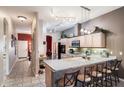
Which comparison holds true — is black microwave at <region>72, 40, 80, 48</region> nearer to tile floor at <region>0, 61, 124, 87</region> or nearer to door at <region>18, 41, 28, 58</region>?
tile floor at <region>0, 61, 124, 87</region>

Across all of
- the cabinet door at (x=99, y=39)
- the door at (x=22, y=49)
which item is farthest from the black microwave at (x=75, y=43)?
the door at (x=22, y=49)

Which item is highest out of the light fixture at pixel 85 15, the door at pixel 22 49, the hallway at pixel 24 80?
the light fixture at pixel 85 15

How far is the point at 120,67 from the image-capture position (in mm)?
3861

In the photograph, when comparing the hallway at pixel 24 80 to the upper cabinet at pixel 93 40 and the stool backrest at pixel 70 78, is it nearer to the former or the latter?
the stool backrest at pixel 70 78

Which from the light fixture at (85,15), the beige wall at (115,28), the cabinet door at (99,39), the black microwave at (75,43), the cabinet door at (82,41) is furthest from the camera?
the black microwave at (75,43)

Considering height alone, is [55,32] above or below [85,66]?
above

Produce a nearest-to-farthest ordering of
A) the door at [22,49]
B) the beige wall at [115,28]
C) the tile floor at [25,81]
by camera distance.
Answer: the tile floor at [25,81] < the beige wall at [115,28] < the door at [22,49]

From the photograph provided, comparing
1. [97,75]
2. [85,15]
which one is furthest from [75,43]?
[97,75]

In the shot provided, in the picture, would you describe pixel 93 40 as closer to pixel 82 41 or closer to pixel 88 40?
pixel 88 40

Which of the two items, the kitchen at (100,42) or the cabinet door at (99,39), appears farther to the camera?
the cabinet door at (99,39)

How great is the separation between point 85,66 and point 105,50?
196 centimetres

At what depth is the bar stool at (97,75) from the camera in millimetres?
2941
